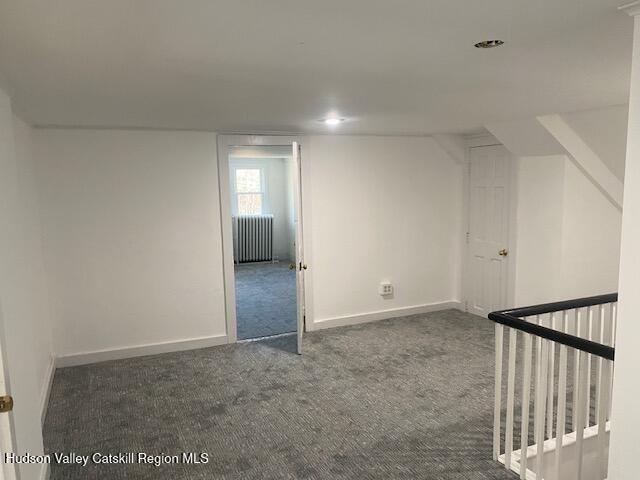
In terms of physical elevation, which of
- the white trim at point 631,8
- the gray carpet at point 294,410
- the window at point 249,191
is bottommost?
the gray carpet at point 294,410

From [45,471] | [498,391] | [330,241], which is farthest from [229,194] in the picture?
[498,391]

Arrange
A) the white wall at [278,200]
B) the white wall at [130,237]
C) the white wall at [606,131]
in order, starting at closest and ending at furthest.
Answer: the white wall at [606,131] < the white wall at [130,237] < the white wall at [278,200]

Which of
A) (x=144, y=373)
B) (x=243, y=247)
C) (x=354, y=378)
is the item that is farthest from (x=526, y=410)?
(x=243, y=247)

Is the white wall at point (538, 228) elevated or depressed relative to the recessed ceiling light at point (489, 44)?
depressed

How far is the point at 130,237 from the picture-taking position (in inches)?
167

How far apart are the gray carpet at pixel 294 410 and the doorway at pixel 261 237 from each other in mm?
601

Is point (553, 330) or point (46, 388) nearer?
point (553, 330)

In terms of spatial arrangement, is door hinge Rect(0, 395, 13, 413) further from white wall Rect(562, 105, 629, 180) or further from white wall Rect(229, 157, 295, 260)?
white wall Rect(229, 157, 295, 260)

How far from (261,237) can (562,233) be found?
5.83m

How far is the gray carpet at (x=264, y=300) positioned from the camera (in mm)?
5203

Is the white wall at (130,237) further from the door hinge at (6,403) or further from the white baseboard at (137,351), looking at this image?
the door hinge at (6,403)

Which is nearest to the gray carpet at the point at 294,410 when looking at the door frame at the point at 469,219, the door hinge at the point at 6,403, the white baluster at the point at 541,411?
the white baluster at the point at 541,411

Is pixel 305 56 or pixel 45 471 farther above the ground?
pixel 305 56

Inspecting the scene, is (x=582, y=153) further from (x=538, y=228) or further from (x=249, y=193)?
(x=249, y=193)
